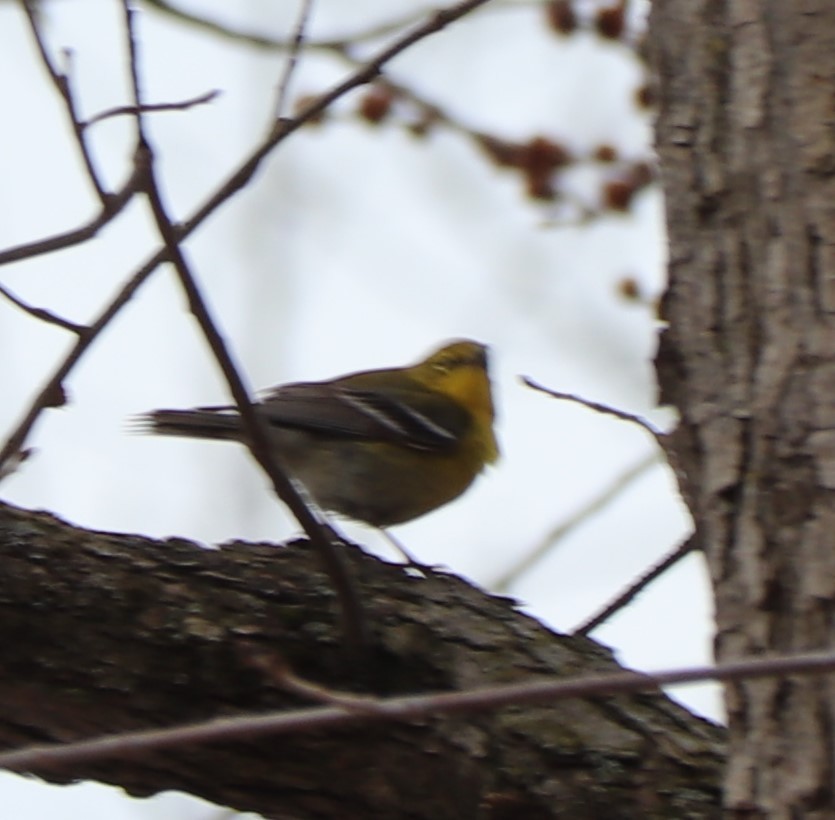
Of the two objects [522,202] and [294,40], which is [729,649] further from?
[522,202]

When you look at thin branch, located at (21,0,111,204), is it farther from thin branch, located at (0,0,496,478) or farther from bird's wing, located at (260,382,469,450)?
bird's wing, located at (260,382,469,450)

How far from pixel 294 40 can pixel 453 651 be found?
1.03 m

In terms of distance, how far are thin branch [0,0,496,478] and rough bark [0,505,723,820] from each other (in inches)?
14.6

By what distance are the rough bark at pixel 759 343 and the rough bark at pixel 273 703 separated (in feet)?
1.27

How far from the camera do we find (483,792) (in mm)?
2289

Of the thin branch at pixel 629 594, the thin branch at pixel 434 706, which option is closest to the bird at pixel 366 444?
the thin branch at pixel 629 594

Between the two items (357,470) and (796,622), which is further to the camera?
(357,470)

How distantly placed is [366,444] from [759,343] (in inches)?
84.7

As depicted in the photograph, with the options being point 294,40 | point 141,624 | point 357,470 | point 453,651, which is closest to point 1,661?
point 141,624

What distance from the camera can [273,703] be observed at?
2336mm

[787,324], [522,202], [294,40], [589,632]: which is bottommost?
[589,632]

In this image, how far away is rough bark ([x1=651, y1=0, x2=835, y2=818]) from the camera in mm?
1905

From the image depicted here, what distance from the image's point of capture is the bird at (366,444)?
13.3 ft

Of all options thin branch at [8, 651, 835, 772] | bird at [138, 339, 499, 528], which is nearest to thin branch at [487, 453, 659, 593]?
bird at [138, 339, 499, 528]
